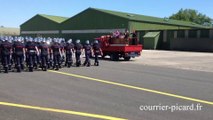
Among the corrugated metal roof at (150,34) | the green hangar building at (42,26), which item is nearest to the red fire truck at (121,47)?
the corrugated metal roof at (150,34)

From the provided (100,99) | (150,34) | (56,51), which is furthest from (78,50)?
(150,34)

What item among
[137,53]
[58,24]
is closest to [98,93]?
[137,53]

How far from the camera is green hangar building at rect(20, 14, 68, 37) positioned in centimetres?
8014

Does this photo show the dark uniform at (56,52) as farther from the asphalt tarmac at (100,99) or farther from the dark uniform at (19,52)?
the asphalt tarmac at (100,99)

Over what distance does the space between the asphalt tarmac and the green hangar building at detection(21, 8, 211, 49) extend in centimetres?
4622

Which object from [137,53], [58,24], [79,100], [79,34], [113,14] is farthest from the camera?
[58,24]

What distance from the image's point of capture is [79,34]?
73.4 metres

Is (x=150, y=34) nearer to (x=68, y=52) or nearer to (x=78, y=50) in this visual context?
(x=78, y=50)

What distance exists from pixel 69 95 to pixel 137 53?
2122cm

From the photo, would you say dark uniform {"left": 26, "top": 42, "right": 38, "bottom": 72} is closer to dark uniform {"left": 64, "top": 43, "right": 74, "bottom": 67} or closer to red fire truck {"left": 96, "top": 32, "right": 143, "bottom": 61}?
dark uniform {"left": 64, "top": 43, "right": 74, "bottom": 67}

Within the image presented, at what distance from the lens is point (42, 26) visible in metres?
83.8

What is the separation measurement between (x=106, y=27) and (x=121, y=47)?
1470 inches

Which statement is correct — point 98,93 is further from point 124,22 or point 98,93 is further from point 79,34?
point 79,34

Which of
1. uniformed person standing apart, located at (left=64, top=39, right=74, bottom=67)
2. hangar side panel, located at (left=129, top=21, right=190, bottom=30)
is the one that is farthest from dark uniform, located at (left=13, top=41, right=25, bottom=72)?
hangar side panel, located at (left=129, top=21, right=190, bottom=30)
